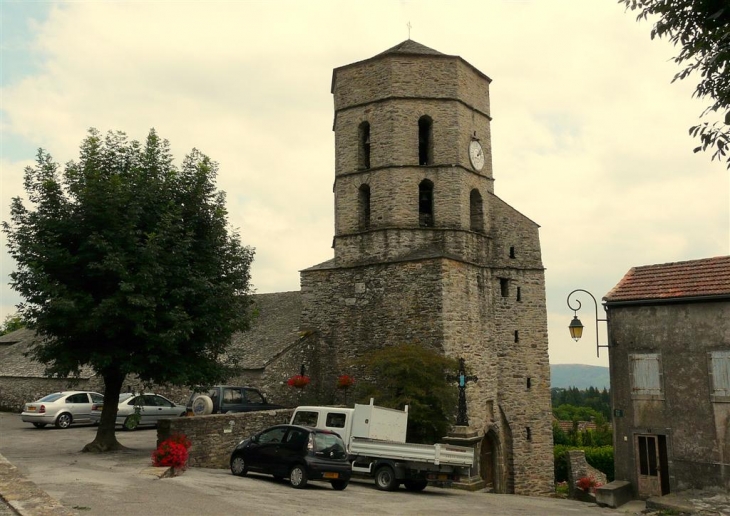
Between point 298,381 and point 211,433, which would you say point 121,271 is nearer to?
point 211,433

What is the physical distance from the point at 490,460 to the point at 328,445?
12242 millimetres

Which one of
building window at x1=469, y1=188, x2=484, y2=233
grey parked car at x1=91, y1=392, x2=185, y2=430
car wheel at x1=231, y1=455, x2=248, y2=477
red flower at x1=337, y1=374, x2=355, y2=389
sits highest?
building window at x1=469, y1=188, x2=484, y2=233

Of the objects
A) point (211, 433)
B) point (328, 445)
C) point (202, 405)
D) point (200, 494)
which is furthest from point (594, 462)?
point (200, 494)

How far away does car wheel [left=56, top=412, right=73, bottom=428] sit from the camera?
2450 cm

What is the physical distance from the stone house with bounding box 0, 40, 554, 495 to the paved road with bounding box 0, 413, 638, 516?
7731 mm

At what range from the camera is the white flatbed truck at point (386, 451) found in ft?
51.6

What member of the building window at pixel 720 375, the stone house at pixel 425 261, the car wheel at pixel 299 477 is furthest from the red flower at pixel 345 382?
the building window at pixel 720 375

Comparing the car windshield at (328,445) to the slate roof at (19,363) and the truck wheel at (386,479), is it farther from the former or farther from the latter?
the slate roof at (19,363)

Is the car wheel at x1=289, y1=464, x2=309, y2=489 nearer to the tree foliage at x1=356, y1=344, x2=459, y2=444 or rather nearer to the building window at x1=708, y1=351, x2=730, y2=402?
the tree foliage at x1=356, y1=344, x2=459, y2=444

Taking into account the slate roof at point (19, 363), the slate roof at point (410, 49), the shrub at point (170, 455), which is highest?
the slate roof at point (410, 49)

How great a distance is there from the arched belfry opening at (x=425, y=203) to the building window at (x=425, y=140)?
3.06 ft

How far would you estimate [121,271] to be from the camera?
1628 centimetres

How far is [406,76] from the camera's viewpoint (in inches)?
1033

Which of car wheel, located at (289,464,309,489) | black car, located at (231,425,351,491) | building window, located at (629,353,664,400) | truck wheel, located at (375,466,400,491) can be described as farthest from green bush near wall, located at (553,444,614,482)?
car wheel, located at (289,464,309,489)
